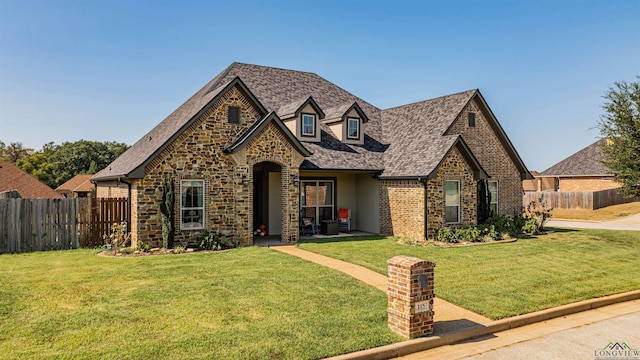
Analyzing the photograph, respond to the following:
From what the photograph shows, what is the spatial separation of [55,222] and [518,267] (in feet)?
50.1

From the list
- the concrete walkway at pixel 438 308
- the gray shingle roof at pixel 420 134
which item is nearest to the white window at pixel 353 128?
the gray shingle roof at pixel 420 134

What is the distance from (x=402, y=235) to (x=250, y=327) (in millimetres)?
12463

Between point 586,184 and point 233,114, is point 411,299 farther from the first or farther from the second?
point 586,184

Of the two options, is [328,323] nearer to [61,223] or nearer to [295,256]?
[295,256]

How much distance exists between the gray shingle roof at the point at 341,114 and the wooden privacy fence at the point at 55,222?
1.51 m

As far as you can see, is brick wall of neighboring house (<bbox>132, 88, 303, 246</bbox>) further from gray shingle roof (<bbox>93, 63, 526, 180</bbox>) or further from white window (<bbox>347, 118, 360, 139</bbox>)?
white window (<bbox>347, 118, 360, 139</bbox>)

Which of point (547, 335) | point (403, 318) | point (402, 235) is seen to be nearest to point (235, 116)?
point (402, 235)

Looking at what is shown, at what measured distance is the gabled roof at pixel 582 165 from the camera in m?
44.1

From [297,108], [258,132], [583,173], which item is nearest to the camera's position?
[258,132]

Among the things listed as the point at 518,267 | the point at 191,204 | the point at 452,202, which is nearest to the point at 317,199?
the point at 452,202

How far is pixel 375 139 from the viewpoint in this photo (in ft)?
76.2

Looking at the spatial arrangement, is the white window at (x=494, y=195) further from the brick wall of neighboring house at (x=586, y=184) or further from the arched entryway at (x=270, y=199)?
the brick wall of neighboring house at (x=586, y=184)

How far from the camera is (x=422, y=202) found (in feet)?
58.1

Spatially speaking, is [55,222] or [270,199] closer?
[55,222]
